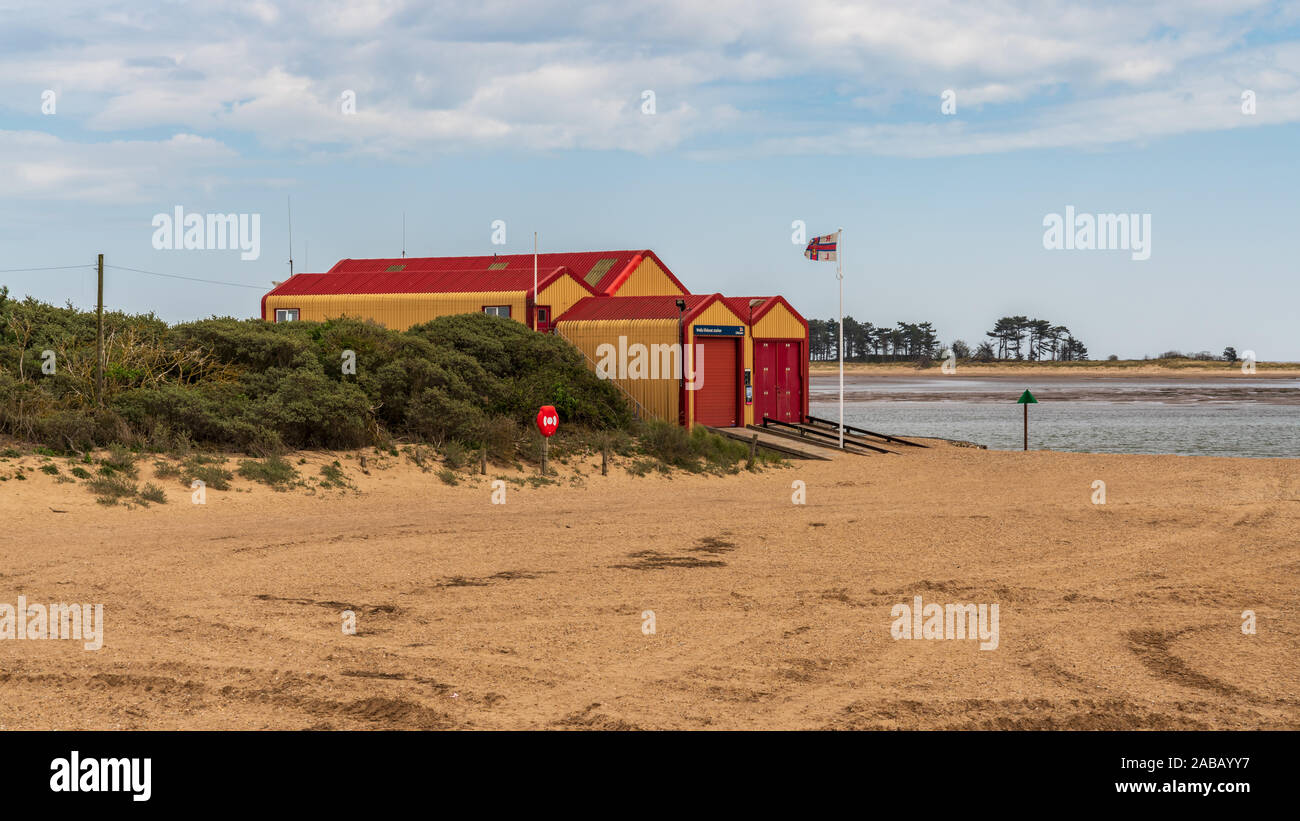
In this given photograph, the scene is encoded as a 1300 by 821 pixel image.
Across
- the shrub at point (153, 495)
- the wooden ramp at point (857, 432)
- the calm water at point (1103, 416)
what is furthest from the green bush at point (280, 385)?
the calm water at point (1103, 416)

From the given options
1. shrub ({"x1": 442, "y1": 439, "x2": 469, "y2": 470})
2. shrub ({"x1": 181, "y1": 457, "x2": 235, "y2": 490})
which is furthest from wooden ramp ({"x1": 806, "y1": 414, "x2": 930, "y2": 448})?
shrub ({"x1": 181, "y1": 457, "x2": 235, "y2": 490})

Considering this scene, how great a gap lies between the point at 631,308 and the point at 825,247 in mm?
5417

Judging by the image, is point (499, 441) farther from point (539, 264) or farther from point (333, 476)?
point (539, 264)

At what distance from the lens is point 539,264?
122ft

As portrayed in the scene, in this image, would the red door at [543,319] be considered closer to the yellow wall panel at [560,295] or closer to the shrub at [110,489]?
the yellow wall panel at [560,295]

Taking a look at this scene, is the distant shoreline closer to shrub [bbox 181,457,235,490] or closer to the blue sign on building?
the blue sign on building

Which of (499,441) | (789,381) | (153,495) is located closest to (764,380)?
(789,381)

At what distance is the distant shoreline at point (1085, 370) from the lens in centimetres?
13462

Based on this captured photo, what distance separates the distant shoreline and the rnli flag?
108329 millimetres

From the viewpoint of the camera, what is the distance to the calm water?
41656 millimetres

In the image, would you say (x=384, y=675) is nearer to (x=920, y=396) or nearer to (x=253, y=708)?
(x=253, y=708)

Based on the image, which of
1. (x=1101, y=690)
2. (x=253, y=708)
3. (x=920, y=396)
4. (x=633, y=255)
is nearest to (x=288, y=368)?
(x=633, y=255)

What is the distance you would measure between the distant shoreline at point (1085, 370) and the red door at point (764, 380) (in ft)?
347

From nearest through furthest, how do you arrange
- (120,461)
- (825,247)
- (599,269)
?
1. (120,461)
2. (825,247)
3. (599,269)
